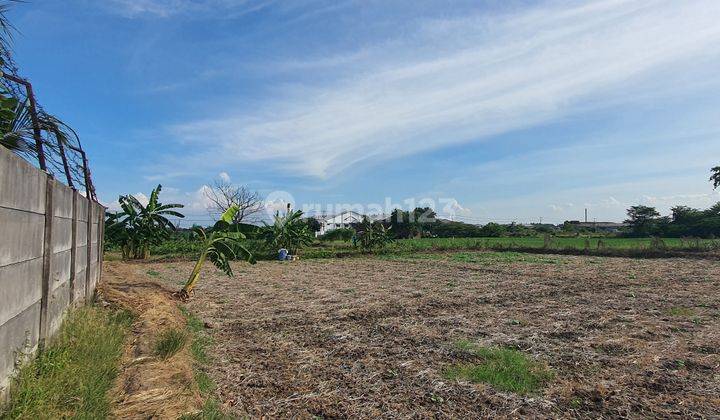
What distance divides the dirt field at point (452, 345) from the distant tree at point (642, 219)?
4446cm

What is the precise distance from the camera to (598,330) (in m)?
6.79

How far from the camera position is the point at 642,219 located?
194 ft

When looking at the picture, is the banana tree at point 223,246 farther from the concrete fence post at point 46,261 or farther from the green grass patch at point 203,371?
the concrete fence post at point 46,261

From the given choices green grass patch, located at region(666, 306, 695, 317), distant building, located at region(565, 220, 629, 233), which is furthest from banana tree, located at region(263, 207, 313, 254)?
distant building, located at region(565, 220, 629, 233)

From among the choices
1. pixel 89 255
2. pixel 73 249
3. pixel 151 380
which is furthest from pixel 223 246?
pixel 151 380

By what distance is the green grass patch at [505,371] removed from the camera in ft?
14.5

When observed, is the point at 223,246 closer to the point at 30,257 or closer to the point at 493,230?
the point at 30,257

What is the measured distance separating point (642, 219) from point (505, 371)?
213 feet

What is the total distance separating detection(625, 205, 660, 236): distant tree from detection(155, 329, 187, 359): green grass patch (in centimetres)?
5501

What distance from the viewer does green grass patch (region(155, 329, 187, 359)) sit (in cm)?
477

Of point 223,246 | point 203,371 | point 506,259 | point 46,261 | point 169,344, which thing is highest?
point 46,261

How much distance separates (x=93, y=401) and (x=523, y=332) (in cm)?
559

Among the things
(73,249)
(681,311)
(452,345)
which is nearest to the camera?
(73,249)

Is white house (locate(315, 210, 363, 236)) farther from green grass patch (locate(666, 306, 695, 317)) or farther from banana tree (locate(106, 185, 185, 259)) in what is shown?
green grass patch (locate(666, 306, 695, 317))
